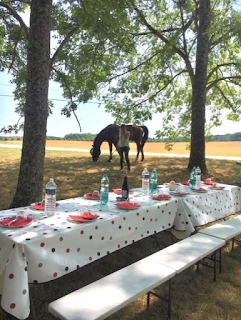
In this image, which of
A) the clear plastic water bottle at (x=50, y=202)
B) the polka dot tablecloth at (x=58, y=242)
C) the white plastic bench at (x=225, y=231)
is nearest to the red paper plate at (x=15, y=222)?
the polka dot tablecloth at (x=58, y=242)

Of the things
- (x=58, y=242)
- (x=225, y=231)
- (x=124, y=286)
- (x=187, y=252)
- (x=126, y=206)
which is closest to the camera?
(x=124, y=286)

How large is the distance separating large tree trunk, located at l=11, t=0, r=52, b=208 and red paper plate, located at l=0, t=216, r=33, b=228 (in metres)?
2.22

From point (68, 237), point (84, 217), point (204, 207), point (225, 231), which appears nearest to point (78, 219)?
point (84, 217)

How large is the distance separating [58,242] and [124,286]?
0.62 m

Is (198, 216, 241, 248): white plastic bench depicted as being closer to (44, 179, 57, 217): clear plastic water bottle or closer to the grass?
the grass

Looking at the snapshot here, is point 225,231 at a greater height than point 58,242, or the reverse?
point 58,242

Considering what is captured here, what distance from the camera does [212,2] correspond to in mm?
11109

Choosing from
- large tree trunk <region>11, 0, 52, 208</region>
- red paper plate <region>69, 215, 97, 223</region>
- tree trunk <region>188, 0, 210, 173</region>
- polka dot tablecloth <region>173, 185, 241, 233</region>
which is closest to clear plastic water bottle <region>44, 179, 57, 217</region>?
red paper plate <region>69, 215, 97, 223</region>

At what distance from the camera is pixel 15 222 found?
237cm

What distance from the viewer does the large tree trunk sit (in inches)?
175

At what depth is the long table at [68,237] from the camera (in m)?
2.02

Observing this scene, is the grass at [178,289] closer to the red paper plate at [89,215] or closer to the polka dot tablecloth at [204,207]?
the polka dot tablecloth at [204,207]

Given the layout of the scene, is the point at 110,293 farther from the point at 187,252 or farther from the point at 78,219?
the point at 187,252

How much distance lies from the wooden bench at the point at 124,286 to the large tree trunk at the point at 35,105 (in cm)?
266
